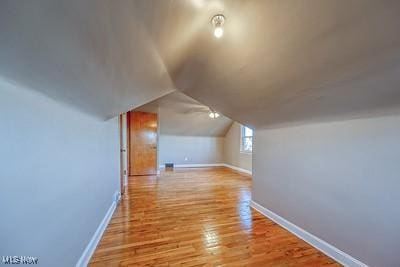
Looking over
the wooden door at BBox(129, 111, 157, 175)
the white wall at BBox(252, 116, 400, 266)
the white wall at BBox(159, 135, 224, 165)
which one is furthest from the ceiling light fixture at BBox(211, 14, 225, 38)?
the white wall at BBox(159, 135, 224, 165)

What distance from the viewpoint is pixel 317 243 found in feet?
6.94

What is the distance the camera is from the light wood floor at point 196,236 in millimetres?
1908

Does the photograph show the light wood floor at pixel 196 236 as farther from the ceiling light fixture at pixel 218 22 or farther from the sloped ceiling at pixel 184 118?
the sloped ceiling at pixel 184 118

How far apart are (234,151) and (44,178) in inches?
257

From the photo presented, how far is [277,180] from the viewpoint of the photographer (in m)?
2.78

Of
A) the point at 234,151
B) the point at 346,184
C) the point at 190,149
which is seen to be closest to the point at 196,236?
the point at 346,184

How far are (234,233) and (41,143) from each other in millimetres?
2222

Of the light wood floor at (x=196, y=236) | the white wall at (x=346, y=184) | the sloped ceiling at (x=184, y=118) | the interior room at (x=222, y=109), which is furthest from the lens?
the sloped ceiling at (x=184, y=118)

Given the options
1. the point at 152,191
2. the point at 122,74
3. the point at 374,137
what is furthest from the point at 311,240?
the point at 152,191

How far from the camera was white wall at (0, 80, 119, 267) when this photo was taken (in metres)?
0.89

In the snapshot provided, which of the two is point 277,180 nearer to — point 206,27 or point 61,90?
point 206,27

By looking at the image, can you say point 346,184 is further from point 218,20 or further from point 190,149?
point 190,149

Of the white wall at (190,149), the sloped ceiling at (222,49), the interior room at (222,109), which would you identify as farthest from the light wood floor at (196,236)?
the white wall at (190,149)

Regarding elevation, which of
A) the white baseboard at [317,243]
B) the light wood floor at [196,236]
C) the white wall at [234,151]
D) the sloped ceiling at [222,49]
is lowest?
the light wood floor at [196,236]
